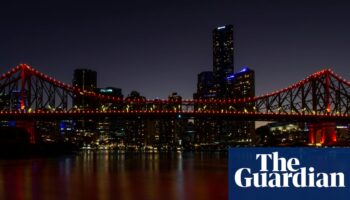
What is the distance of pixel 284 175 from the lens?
1025 cm

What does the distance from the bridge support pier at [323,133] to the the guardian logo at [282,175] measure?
74340 millimetres

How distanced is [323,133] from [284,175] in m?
76.0

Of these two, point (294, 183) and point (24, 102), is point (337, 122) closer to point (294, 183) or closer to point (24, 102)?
point (24, 102)

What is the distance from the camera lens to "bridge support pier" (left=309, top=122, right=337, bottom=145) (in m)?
83.1

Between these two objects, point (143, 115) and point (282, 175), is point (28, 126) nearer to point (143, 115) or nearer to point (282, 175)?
point (143, 115)

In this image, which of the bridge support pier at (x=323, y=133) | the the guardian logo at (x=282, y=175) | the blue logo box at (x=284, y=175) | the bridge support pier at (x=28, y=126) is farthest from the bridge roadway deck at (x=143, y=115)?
the the guardian logo at (x=282, y=175)

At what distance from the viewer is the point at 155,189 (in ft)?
82.4

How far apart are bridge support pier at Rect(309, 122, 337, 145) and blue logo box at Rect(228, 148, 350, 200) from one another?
243 feet

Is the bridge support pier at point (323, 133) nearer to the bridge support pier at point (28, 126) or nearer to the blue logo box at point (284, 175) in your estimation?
the bridge support pier at point (28, 126)

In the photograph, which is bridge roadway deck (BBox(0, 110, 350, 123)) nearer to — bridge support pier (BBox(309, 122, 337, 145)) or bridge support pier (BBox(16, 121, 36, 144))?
bridge support pier (BBox(16, 121, 36, 144))

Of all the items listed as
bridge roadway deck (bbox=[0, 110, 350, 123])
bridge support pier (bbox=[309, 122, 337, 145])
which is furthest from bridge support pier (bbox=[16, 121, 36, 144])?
bridge support pier (bbox=[309, 122, 337, 145])

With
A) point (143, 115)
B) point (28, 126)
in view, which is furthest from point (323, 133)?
point (28, 126)

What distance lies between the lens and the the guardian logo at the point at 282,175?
1028 cm

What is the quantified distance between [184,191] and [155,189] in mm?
1659
